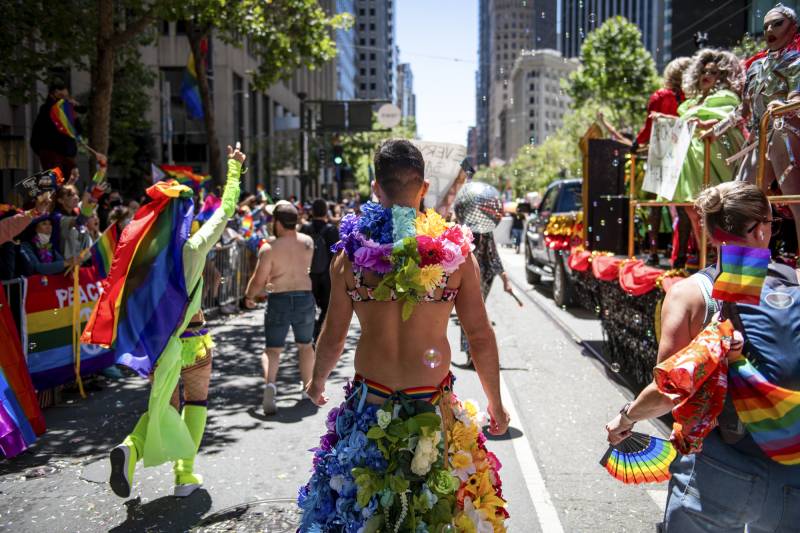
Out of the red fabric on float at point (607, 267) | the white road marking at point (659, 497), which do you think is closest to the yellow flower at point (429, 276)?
the white road marking at point (659, 497)

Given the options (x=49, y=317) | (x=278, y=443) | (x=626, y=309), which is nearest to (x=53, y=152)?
(x=49, y=317)

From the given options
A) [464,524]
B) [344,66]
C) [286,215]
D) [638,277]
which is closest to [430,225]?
[464,524]

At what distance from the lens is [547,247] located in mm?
14203

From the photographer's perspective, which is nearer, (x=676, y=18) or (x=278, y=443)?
(x=278, y=443)

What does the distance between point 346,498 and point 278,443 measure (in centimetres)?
319

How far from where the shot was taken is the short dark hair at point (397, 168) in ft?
9.59

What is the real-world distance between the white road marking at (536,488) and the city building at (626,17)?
9.68 meters

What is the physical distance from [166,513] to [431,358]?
252cm

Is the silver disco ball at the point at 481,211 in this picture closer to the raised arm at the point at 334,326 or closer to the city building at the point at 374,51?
the raised arm at the point at 334,326

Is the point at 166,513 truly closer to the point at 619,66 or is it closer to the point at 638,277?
the point at 638,277

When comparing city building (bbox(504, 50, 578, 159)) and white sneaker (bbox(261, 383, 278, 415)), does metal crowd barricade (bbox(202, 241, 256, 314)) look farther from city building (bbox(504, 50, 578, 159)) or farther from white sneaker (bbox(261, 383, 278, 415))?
city building (bbox(504, 50, 578, 159))

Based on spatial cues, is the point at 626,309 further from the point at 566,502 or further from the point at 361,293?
the point at 361,293

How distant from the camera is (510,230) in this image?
34281 mm

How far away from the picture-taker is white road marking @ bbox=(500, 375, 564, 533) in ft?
13.9
